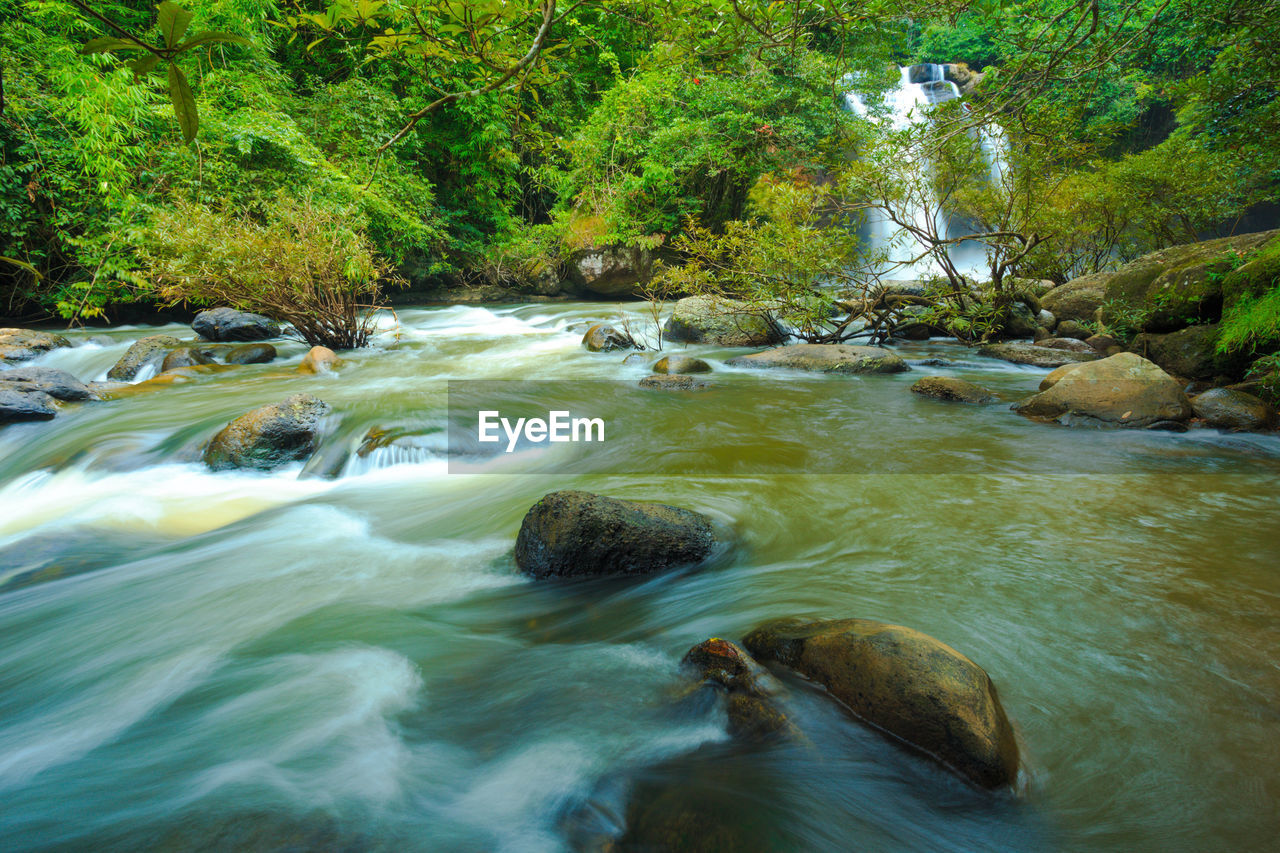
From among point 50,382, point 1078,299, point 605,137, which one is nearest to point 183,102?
point 50,382

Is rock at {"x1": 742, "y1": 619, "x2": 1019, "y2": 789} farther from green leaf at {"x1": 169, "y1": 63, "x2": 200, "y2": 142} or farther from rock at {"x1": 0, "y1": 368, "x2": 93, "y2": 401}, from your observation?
rock at {"x1": 0, "y1": 368, "x2": 93, "y2": 401}

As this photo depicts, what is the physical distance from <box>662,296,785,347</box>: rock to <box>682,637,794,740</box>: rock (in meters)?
7.80

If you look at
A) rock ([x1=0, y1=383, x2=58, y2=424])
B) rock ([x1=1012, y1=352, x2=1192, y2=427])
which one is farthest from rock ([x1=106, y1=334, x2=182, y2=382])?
rock ([x1=1012, y1=352, x2=1192, y2=427])

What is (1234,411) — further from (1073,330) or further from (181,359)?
(181,359)

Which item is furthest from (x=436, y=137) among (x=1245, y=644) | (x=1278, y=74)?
(x=1245, y=644)

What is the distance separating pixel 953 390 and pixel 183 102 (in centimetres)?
711

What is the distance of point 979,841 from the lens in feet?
6.29

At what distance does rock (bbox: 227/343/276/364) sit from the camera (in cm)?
939

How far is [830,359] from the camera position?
8.70 m

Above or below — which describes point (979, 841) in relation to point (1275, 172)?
below

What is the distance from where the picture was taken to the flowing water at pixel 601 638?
6.77ft

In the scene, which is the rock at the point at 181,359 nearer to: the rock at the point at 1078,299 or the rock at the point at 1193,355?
the rock at the point at 1193,355

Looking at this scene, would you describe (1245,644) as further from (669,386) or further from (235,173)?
(235,173)

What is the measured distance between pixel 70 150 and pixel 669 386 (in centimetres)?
1071
